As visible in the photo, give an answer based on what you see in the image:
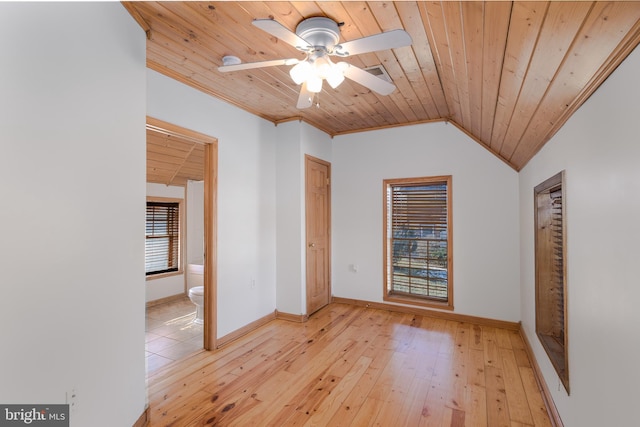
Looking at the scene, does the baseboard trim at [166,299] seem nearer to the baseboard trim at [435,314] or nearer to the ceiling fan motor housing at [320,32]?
the baseboard trim at [435,314]

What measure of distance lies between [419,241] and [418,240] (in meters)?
0.02

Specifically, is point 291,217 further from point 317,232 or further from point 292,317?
point 292,317

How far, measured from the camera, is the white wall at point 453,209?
3.62m

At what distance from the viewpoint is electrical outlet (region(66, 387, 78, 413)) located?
A: 136 centimetres

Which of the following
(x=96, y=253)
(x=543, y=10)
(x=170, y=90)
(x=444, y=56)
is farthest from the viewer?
(x=170, y=90)

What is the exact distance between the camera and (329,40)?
1837 mm

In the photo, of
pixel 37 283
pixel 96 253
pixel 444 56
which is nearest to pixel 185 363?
pixel 96 253

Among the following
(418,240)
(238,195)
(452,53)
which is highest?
(452,53)

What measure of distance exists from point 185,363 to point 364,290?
2.58 metres

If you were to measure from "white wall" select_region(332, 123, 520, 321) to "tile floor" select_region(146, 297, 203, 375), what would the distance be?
218 cm

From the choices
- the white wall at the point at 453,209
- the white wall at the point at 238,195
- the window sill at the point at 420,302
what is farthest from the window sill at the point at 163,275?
the window sill at the point at 420,302

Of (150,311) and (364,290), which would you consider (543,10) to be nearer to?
(364,290)

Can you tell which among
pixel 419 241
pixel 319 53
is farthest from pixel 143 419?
pixel 419 241

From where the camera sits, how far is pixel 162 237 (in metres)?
5.09
